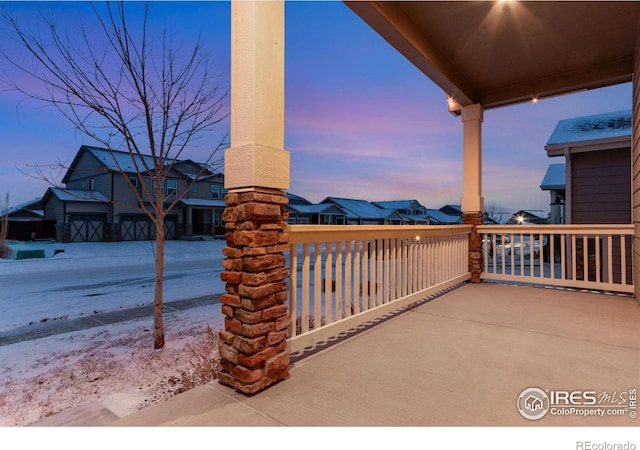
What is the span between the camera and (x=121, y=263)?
38.9 ft

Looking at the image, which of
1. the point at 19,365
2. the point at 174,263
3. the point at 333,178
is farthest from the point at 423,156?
the point at 19,365

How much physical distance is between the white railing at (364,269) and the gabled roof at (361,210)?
22215mm

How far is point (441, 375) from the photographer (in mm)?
1946

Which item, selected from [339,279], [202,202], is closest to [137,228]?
[202,202]

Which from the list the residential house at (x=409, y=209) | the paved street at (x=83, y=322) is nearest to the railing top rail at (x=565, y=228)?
the paved street at (x=83, y=322)

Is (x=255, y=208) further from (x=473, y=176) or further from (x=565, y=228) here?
(x=565, y=228)

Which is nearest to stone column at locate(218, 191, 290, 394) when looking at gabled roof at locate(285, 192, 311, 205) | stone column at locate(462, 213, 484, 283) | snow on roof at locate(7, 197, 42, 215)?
stone column at locate(462, 213, 484, 283)

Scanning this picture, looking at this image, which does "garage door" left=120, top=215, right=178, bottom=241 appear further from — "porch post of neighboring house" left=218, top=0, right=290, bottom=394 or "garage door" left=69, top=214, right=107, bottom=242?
"porch post of neighboring house" left=218, top=0, right=290, bottom=394

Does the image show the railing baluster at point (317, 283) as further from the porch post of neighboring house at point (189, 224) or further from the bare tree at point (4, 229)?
the porch post of neighboring house at point (189, 224)

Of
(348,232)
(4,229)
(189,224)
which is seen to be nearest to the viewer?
(348,232)

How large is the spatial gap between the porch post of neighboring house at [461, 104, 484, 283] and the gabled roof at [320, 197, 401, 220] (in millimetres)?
21426

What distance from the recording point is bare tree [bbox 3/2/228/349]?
3803 mm

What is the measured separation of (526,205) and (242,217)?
148 ft

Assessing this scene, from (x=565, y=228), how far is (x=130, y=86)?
5975 millimetres
